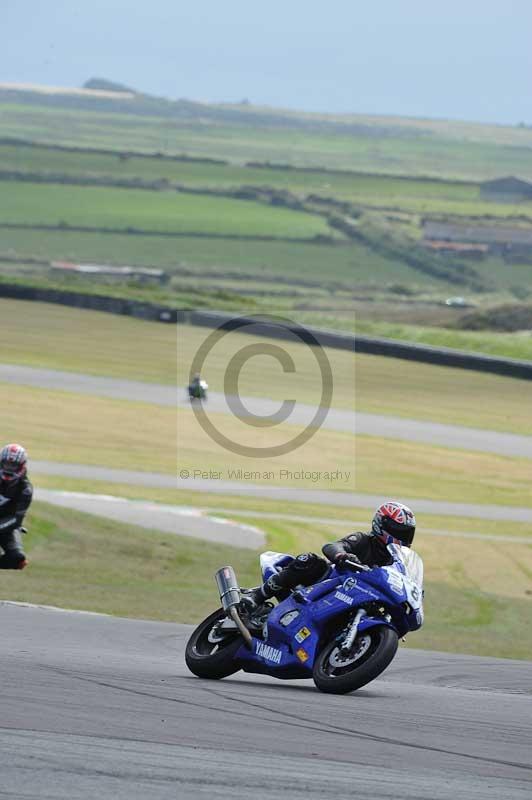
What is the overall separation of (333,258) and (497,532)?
7960cm

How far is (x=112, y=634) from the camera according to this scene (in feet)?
39.6

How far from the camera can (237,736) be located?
6.70m

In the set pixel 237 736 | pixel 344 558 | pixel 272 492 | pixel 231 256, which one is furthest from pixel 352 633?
pixel 231 256

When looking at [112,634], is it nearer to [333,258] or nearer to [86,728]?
[86,728]

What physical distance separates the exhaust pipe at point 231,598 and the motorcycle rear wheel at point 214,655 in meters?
0.10

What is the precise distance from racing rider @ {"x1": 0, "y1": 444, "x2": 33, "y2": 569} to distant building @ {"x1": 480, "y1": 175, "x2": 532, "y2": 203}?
128 m

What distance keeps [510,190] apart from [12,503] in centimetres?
13125

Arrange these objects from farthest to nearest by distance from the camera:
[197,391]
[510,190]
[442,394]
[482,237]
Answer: [510,190], [482,237], [442,394], [197,391]

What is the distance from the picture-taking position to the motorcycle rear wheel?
9.12m

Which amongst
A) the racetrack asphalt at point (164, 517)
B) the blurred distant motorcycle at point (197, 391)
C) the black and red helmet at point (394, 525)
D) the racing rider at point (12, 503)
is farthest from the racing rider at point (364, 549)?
the blurred distant motorcycle at point (197, 391)

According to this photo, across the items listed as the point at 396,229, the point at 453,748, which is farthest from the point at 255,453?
the point at 396,229

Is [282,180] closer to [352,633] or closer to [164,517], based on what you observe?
[164,517]

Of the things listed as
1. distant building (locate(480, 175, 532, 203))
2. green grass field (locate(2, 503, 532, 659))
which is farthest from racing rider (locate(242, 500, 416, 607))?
distant building (locate(480, 175, 532, 203))

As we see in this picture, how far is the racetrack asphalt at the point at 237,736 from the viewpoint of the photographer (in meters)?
5.68
